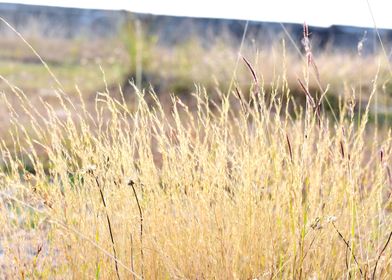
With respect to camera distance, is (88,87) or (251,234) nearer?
(251,234)

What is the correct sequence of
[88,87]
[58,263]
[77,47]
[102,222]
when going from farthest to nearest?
[77,47] → [88,87] → [58,263] → [102,222]

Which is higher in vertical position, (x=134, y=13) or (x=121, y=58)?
(x=134, y=13)

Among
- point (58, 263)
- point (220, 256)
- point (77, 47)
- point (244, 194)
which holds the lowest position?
point (77, 47)

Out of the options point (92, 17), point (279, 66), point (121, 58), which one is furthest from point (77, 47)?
point (279, 66)

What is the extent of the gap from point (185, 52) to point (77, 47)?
17.1 ft

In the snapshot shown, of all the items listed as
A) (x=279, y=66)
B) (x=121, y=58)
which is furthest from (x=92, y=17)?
(x=279, y=66)

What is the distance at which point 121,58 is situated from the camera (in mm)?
13492

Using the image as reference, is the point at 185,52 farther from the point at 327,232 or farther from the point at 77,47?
the point at 327,232

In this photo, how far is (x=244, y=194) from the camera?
2.61m

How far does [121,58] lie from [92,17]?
5.32 meters

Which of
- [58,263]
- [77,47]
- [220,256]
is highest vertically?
[220,256]

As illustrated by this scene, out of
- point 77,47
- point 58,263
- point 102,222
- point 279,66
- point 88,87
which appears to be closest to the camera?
point 102,222

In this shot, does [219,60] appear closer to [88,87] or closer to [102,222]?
[88,87]

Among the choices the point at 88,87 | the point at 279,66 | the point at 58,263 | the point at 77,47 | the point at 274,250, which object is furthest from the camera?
the point at 77,47
